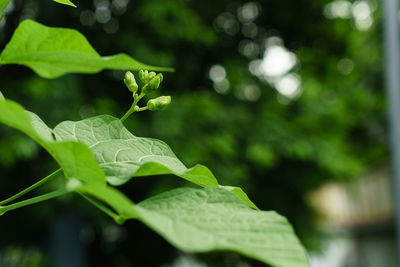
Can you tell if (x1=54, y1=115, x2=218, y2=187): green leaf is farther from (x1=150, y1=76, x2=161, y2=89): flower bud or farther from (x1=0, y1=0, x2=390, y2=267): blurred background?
(x1=0, y1=0, x2=390, y2=267): blurred background

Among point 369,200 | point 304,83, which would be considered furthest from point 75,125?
point 369,200

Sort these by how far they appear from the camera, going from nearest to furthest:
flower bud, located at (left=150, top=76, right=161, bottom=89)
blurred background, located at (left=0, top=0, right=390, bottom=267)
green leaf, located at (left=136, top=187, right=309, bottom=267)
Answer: green leaf, located at (left=136, top=187, right=309, bottom=267), flower bud, located at (left=150, top=76, right=161, bottom=89), blurred background, located at (left=0, top=0, right=390, bottom=267)

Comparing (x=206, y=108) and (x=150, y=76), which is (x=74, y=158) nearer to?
(x=150, y=76)

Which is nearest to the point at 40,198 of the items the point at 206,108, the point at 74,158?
the point at 74,158

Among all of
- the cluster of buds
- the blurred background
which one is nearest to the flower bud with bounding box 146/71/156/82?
the cluster of buds

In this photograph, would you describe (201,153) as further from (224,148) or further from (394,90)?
(394,90)

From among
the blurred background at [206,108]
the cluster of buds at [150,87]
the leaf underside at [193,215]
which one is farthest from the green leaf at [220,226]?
the blurred background at [206,108]
